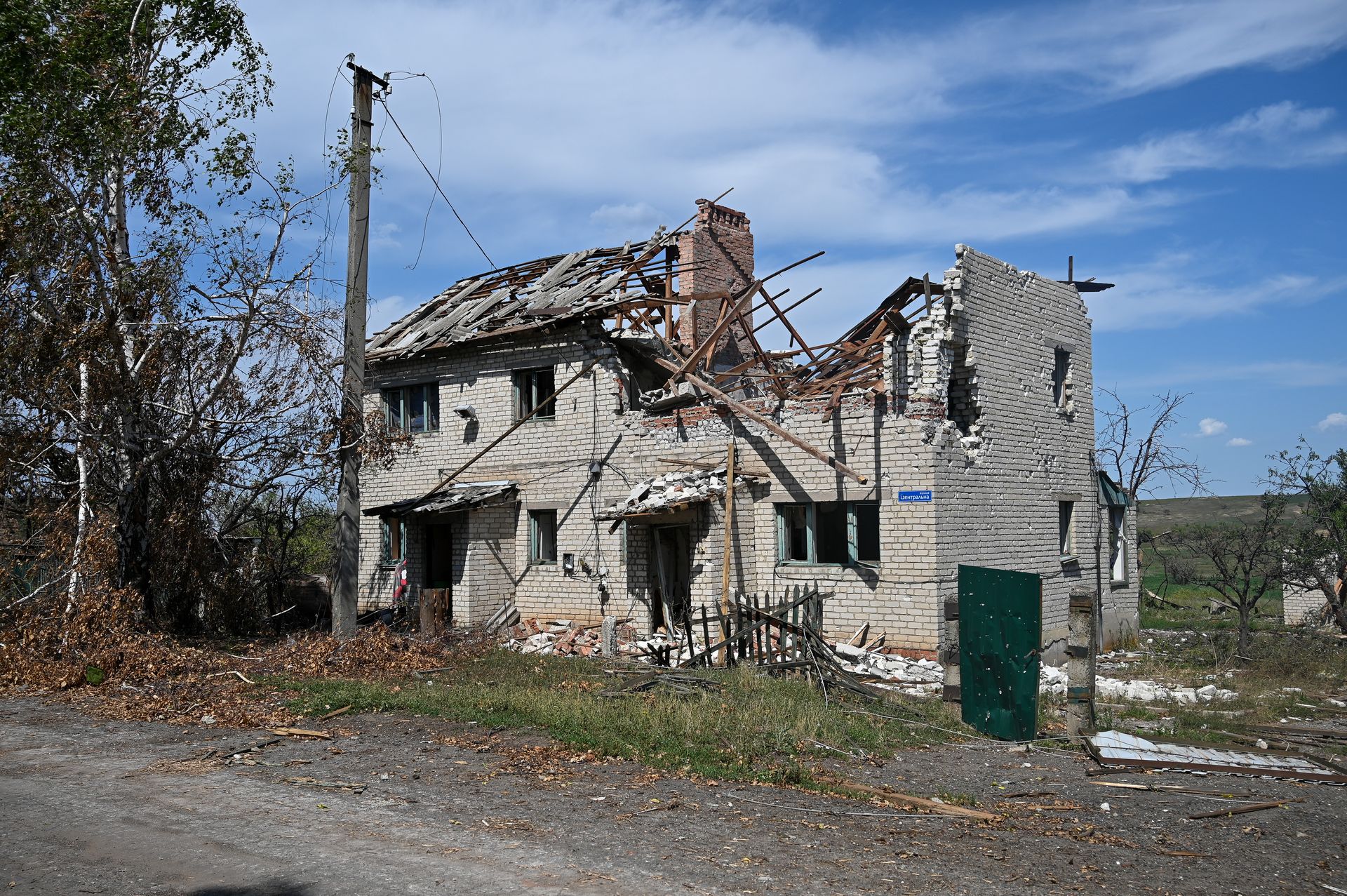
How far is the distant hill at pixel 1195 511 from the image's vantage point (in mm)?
66875

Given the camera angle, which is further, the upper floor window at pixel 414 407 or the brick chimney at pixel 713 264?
the upper floor window at pixel 414 407

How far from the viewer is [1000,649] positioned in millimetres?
9695

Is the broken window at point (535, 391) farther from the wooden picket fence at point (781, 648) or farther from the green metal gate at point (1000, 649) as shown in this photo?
the green metal gate at point (1000, 649)

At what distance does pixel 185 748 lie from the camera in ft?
29.1

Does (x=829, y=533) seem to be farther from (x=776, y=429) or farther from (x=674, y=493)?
(x=674, y=493)

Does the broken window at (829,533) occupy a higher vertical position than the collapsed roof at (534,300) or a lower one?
lower

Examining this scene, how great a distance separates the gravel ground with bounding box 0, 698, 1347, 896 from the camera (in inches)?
216

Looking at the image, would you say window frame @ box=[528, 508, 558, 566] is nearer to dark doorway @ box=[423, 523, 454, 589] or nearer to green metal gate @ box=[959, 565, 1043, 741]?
dark doorway @ box=[423, 523, 454, 589]

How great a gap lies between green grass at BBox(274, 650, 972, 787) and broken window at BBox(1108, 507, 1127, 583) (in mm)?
10237

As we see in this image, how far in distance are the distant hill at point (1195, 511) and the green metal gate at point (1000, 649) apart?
59.9 m

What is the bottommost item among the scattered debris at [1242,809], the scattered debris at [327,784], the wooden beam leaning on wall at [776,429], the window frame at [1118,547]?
the scattered debris at [1242,809]

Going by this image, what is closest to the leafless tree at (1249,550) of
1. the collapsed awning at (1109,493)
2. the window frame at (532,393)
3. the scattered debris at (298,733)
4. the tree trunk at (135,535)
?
the collapsed awning at (1109,493)

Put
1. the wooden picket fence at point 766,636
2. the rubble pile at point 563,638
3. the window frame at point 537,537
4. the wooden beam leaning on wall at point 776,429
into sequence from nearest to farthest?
the wooden picket fence at point 766,636 → the wooden beam leaning on wall at point 776,429 → the rubble pile at point 563,638 → the window frame at point 537,537

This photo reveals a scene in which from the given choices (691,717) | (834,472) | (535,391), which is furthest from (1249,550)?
(691,717)
